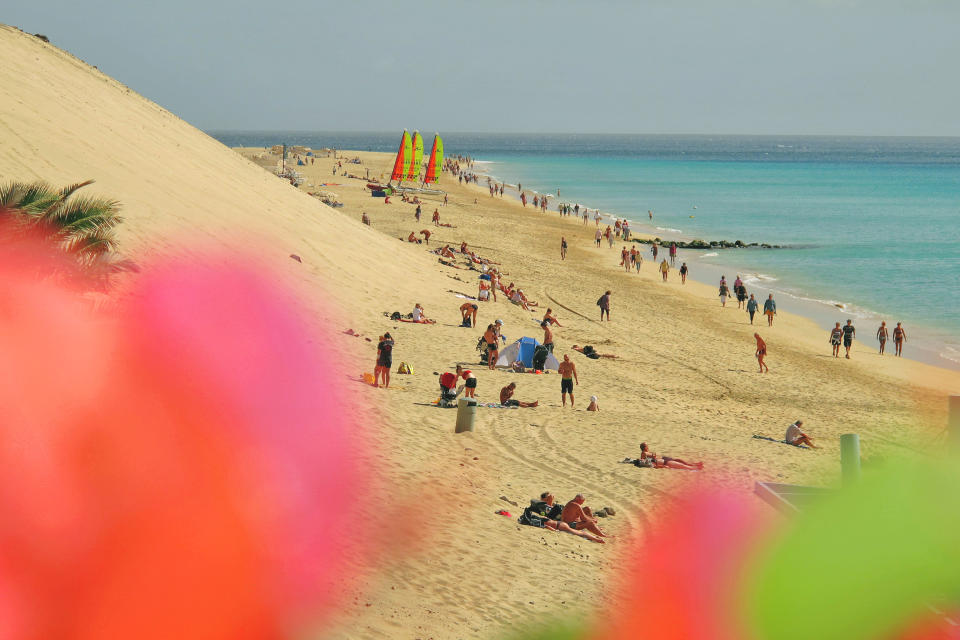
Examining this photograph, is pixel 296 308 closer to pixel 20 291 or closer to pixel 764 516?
pixel 20 291

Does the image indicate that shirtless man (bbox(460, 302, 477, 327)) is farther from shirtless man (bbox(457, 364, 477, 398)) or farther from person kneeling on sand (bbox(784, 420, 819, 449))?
person kneeling on sand (bbox(784, 420, 819, 449))

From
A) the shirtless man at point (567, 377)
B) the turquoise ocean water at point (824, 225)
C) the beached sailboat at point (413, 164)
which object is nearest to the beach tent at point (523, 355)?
the shirtless man at point (567, 377)

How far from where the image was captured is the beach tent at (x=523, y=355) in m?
18.6

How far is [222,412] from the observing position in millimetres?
11539

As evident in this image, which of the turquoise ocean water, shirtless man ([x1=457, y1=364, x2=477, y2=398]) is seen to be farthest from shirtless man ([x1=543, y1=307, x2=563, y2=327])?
the turquoise ocean water

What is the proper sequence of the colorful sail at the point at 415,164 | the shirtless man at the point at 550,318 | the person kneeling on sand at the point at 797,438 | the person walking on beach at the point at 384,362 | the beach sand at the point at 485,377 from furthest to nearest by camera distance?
the colorful sail at the point at 415,164
the shirtless man at the point at 550,318
the person kneeling on sand at the point at 797,438
the person walking on beach at the point at 384,362
the beach sand at the point at 485,377

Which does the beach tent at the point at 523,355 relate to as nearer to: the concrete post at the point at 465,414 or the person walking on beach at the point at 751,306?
the concrete post at the point at 465,414

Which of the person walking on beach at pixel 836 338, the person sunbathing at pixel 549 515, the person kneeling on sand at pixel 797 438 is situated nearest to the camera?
the person sunbathing at pixel 549 515

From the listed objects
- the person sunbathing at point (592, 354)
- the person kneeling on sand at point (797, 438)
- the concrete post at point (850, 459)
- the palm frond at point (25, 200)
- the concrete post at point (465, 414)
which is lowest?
the person sunbathing at point (592, 354)

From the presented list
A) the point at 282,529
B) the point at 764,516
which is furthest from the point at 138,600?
the point at 764,516

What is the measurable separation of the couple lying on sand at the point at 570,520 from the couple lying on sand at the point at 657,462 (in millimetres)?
2730

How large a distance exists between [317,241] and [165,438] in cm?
1474

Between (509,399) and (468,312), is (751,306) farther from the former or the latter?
(509,399)

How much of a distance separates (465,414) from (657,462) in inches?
113
